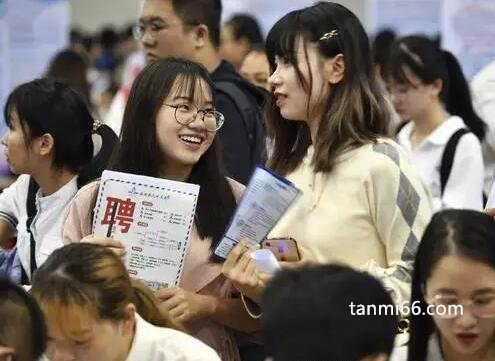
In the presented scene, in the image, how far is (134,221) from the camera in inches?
129

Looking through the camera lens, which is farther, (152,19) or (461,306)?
(152,19)

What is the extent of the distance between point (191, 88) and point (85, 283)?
783 mm

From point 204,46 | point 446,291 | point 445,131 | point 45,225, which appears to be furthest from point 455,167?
point 446,291

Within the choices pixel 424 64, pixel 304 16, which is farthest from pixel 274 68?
pixel 424 64

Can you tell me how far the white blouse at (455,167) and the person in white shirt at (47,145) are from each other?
142 cm

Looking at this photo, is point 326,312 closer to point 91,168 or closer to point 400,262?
point 400,262

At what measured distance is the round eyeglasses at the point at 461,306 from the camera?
280 centimetres

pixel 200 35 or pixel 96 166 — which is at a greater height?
pixel 200 35

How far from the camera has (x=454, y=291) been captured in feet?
9.30

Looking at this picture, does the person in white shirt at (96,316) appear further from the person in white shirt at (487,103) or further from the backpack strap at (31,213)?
the person in white shirt at (487,103)

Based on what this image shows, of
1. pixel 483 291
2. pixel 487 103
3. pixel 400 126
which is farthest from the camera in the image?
pixel 487 103

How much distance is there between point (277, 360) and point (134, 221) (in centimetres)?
109

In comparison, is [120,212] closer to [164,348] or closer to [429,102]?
[164,348]

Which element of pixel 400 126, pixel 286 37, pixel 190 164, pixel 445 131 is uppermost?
pixel 286 37
